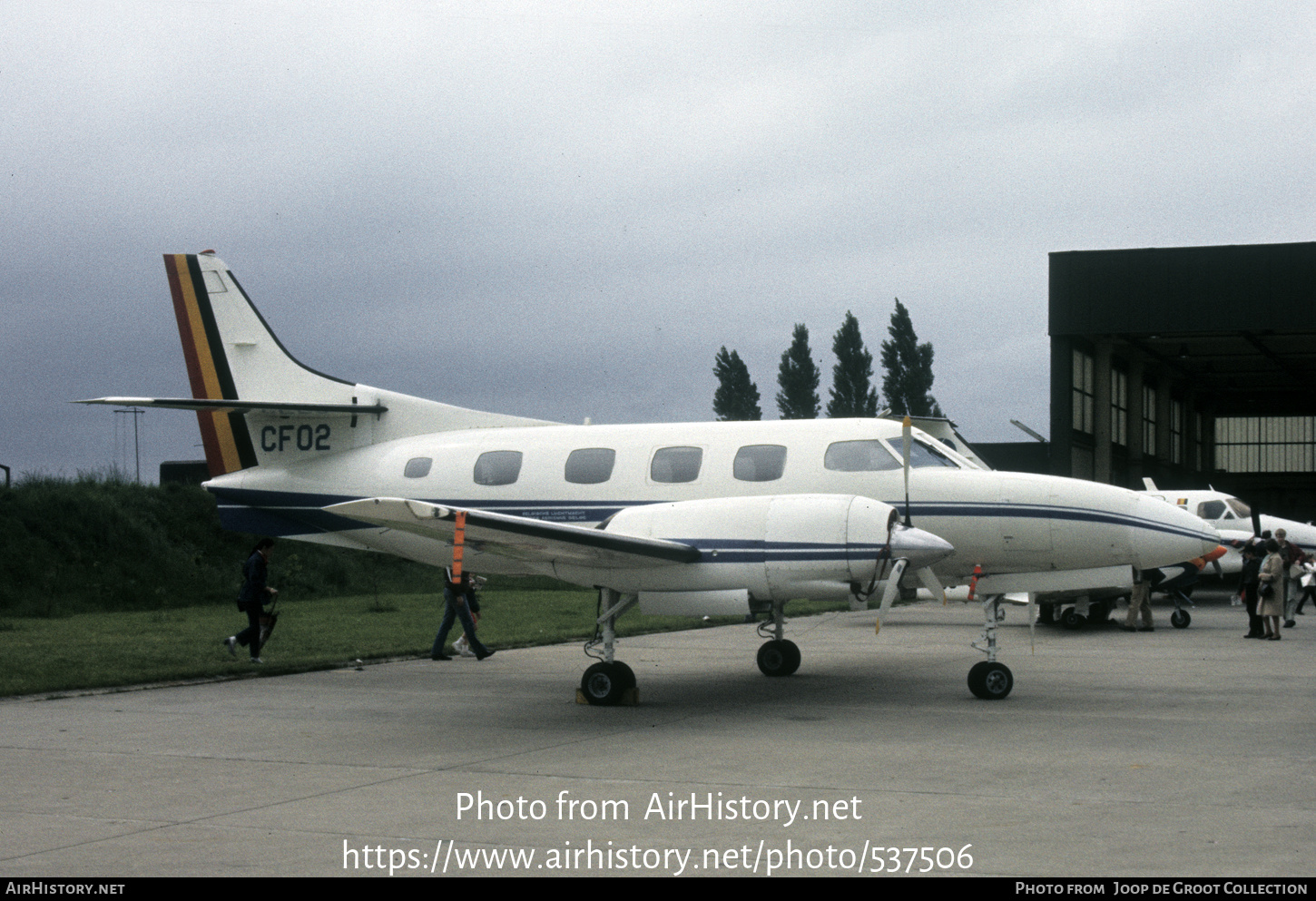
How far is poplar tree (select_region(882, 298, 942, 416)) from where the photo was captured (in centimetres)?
6122

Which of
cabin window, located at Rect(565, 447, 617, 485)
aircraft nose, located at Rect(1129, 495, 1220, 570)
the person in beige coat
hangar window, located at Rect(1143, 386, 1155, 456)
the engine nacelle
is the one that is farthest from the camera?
hangar window, located at Rect(1143, 386, 1155, 456)

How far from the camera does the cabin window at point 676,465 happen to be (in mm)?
14227

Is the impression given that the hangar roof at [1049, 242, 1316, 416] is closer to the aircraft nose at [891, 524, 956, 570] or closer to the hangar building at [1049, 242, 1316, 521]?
the hangar building at [1049, 242, 1316, 521]

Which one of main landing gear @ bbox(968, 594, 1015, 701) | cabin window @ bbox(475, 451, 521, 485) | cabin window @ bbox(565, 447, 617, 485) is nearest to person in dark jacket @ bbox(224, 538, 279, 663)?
cabin window @ bbox(475, 451, 521, 485)

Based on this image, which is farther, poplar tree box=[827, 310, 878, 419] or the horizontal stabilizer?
poplar tree box=[827, 310, 878, 419]

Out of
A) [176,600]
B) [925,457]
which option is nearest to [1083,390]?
[176,600]

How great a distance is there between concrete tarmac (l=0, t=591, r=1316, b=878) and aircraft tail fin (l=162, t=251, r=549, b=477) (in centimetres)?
320

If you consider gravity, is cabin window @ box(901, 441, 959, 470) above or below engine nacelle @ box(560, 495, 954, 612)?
above

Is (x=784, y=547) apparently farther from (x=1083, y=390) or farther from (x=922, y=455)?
(x=1083, y=390)

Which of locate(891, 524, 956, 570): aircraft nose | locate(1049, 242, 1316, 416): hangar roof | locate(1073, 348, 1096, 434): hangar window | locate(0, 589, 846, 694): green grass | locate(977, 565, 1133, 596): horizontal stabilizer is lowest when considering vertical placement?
locate(0, 589, 846, 694): green grass

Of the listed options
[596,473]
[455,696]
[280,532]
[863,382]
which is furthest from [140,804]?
[863,382]

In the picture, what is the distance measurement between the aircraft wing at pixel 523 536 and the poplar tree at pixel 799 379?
5269 centimetres

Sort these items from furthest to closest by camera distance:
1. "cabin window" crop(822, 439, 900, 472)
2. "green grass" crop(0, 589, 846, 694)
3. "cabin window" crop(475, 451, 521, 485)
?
"green grass" crop(0, 589, 846, 694), "cabin window" crop(475, 451, 521, 485), "cabin window" crop(822, 439, 900, 472)

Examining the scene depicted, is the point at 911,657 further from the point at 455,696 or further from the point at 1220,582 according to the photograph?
the point at 1220,582
